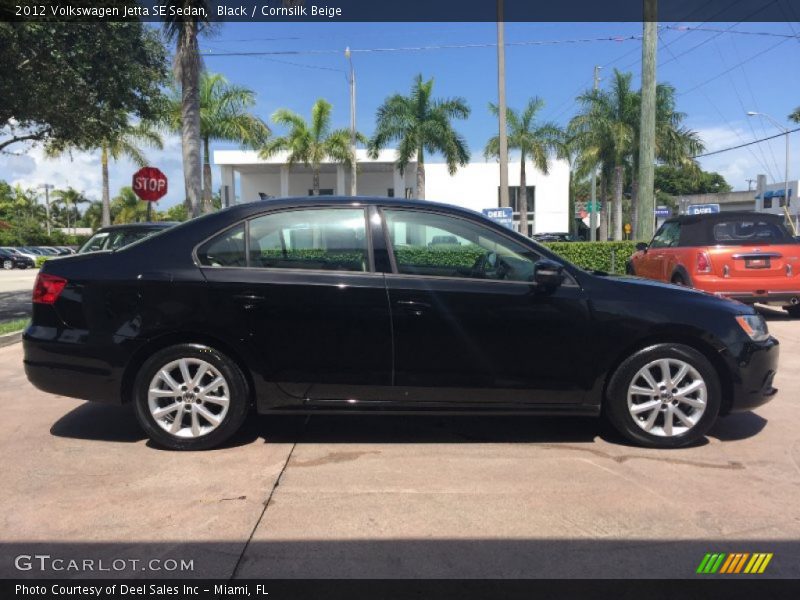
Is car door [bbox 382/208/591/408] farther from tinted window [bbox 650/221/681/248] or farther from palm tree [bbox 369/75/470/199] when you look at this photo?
palm tree [bbox 369/75/470/199]

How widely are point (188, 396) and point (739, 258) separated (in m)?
8.06

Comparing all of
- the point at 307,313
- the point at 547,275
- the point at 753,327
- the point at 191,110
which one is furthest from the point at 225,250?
the point at 191,110

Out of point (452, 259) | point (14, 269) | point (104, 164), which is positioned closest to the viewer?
point (452, 259)

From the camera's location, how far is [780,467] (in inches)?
158

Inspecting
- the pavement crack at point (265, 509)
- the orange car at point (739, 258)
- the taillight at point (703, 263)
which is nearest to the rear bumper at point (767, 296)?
the orange car at point (739, 258)

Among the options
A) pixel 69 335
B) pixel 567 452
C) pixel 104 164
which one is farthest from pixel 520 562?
pixel 104 164

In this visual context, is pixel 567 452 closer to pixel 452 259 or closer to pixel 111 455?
pixel 452 259

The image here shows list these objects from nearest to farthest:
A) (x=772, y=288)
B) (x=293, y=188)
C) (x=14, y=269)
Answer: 1. (x=772, y=288)
2. (x=14, y=269)
3. (x=293, y=188)

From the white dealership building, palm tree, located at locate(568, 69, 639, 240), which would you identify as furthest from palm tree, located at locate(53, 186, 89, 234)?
palm tree, located at locate(568, 69, 639, 240)

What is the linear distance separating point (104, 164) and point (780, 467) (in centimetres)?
3440

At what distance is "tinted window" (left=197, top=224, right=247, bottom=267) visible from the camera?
4215mm

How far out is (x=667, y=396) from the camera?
421 cm

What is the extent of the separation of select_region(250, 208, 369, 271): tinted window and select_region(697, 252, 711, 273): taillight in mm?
6555

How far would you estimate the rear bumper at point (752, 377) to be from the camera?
13.8ft
